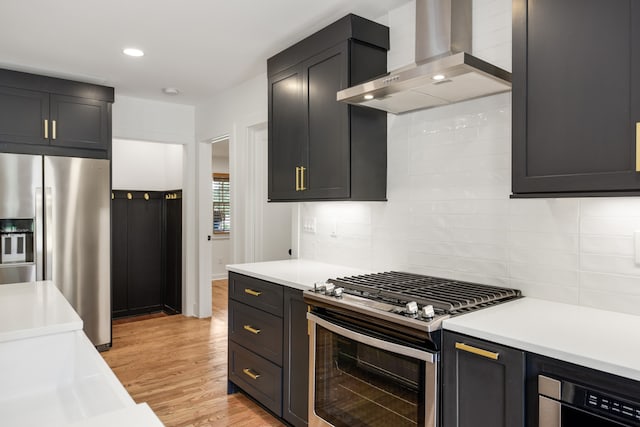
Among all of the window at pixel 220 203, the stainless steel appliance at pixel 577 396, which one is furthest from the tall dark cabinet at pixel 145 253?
the stainless steel appliance at pixel 577 396

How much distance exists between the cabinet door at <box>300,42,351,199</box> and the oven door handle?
2.48ft

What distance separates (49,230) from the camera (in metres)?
3.66

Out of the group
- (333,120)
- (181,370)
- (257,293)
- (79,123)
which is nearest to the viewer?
(333,120)

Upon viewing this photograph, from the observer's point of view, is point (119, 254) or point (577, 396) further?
point (119, 254)

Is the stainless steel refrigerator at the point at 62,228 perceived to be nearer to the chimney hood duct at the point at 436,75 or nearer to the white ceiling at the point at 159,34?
the white ceiling at the point at 159,34

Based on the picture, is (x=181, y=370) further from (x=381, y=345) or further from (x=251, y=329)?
(x=381, y=345)

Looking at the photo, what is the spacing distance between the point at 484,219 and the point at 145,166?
4607 mm

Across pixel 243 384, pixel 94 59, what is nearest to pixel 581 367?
pixel 243 384

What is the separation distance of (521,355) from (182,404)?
90.8 inches

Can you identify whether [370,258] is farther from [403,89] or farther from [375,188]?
[403,89]

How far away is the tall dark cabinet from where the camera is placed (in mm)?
5059

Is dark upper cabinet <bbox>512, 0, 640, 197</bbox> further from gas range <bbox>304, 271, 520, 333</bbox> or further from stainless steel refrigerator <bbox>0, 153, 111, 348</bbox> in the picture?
stainless steel refrigerator <bbox>0, 153, 111, 348</bbox>

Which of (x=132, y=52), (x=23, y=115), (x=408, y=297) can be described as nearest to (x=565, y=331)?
(x=408, y=297)

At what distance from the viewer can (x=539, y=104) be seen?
1.66 metres
